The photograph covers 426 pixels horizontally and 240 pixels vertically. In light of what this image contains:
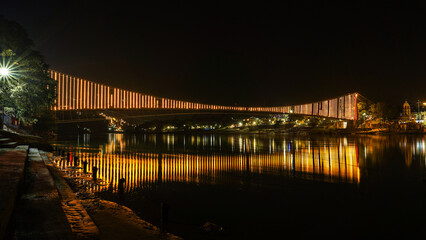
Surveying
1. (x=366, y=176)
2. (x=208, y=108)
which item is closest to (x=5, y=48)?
(x=366, y=176)

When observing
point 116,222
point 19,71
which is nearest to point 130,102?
point 19,71

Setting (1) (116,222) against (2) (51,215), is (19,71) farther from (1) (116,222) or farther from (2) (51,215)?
(2) (51,215)

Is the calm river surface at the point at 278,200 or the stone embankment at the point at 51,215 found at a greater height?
the stone embankment at the point at 51,215

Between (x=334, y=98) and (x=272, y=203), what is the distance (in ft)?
318

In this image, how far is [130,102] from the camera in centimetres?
7838

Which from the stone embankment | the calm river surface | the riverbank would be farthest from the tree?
the riverbank

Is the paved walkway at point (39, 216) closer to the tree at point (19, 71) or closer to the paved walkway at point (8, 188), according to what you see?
the paved walkway at point (8, 188)

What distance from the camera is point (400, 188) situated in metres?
13.0

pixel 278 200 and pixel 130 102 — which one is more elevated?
pixel 130 102

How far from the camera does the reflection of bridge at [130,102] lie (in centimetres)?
5703

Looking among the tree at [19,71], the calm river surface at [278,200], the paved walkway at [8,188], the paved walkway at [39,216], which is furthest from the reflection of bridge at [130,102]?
the paved walkway at [39,216]

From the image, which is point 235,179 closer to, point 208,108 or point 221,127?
point 208,108

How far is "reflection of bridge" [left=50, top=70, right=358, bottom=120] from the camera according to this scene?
57031 millimetres

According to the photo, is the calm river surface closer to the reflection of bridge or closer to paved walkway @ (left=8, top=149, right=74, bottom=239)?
paved walkway @ (left=8, top=149, right=74, bottom=239)
